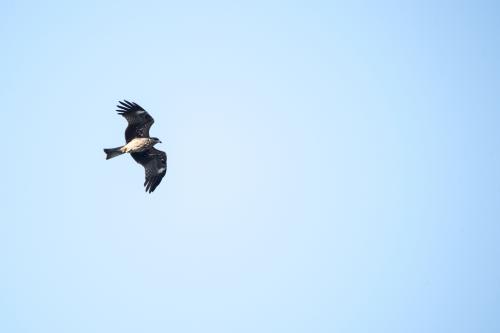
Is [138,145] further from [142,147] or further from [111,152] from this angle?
[111,152]

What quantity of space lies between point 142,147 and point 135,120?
1029 mm

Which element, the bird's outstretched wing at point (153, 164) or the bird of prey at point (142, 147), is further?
the bird's outstretched wing at point (153, 164)

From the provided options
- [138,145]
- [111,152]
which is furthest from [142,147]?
[111,152]

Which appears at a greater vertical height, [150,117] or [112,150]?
[150,117]

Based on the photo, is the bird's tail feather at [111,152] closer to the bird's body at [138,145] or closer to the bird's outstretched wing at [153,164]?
the bird's body at [138,145]

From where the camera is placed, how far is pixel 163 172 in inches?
938

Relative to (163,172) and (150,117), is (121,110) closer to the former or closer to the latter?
(150,117)

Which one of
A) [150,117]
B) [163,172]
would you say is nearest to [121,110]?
[150,117]

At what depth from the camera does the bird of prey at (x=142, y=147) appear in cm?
2247

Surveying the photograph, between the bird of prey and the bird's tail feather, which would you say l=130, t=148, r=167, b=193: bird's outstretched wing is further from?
the bird's tail feather

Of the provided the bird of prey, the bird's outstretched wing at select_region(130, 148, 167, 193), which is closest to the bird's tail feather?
the bird of prey

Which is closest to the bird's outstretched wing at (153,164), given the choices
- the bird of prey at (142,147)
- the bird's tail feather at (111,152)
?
the bird of prey at (142,147)

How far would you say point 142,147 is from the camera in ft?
75.5

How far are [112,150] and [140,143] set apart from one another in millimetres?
1233
